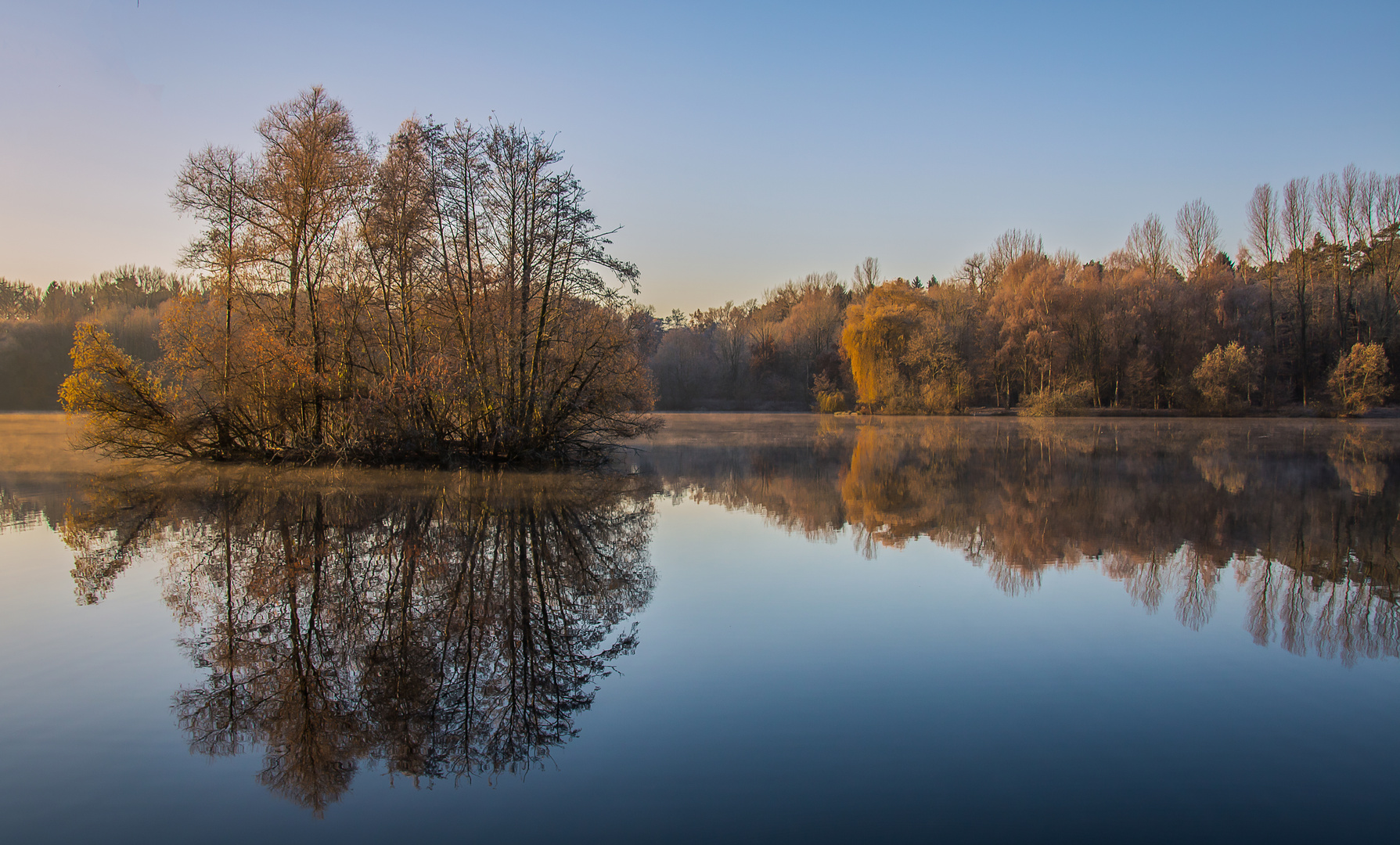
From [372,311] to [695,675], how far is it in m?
15.6

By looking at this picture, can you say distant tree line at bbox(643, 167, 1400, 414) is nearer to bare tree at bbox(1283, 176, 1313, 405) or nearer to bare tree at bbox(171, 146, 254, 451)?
bare tree at bbox(1283, 176, 1313, 405)

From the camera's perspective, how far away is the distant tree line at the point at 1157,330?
151 ft

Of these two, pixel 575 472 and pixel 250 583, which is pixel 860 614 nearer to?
pixel 250 583

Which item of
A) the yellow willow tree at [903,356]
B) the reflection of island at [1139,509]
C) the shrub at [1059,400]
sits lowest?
the reflection of island at [1139,509]

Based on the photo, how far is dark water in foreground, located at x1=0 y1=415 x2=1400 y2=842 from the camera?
351 centimetres

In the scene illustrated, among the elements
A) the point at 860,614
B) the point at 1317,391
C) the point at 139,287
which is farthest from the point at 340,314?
the point at 139,287

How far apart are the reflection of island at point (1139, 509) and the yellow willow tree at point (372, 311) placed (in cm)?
454

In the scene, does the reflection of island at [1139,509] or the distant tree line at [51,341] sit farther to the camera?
the distant tree line at [51,341]

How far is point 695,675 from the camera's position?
5172 mm

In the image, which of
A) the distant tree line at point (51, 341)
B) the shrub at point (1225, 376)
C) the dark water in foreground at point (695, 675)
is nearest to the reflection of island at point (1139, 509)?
the dark water in foreground at point (695, 675)

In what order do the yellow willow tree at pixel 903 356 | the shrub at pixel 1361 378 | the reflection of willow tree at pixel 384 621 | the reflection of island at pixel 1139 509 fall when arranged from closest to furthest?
the reflection of willow tree at pixel 384 621
the reflection of island at pixel 1139 509
the shrub at pixel 1361 378
the yellow willow tree at pixel 903 356

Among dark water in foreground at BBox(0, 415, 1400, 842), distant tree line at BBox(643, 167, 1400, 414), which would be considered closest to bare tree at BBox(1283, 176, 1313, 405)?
distant tree line at BBox(643, 167, 1400, 414)

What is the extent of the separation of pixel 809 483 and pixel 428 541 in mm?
8537

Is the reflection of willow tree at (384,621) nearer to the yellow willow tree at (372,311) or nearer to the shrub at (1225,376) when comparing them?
the yellow willow tree at (372,311)
